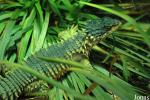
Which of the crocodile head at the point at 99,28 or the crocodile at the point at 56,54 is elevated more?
the crocodile head at the point at 99,28

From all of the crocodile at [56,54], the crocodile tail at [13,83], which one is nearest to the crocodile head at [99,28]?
the crocodile at [56,54]

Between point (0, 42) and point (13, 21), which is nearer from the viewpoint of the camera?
point (0, 42)

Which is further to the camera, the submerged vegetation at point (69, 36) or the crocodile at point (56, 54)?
the submerged vegetation at point (69, 36)

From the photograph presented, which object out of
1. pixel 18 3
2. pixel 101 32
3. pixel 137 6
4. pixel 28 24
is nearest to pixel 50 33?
pixel 28 24

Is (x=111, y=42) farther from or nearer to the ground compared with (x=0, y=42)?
nearer to the ground

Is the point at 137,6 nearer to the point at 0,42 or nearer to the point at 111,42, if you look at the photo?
the point at 111,42

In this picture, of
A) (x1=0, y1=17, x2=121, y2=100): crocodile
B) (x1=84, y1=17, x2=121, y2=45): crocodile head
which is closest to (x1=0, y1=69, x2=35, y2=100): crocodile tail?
(x1=0, y1=17, x2=121, y2=100): crocodile

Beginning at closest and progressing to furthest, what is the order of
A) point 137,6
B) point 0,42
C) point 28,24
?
point 0,42 → point 28,24 → point 137,6

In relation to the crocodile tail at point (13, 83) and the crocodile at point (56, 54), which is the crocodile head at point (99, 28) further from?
the crocodile tail at point (13, 83)
